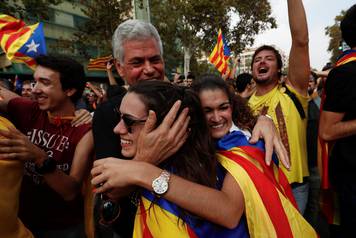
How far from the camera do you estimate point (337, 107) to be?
7.20 feet

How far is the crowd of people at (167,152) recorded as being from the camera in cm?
127

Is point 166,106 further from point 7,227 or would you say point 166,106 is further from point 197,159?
point 7,227

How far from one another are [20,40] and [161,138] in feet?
12.2

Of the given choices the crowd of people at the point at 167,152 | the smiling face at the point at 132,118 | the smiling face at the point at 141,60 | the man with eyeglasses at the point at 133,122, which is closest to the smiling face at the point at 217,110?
the crowd of people at the point at 167,152

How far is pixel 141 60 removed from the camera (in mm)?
1886

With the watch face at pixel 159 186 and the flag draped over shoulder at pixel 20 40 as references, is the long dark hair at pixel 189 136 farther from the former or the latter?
the flag draped over shoulder at pixel 20 40

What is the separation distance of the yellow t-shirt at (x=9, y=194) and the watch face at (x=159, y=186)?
86cm

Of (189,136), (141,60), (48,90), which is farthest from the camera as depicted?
(48,90)

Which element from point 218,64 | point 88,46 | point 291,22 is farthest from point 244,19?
point 291,22

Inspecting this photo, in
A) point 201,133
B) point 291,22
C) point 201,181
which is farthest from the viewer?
point 291,22

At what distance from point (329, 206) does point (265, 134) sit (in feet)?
4.07

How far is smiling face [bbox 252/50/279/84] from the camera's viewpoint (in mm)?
3195

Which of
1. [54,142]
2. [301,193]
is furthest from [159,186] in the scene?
[301,193]

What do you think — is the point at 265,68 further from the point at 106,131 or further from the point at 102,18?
the point at 102,18
